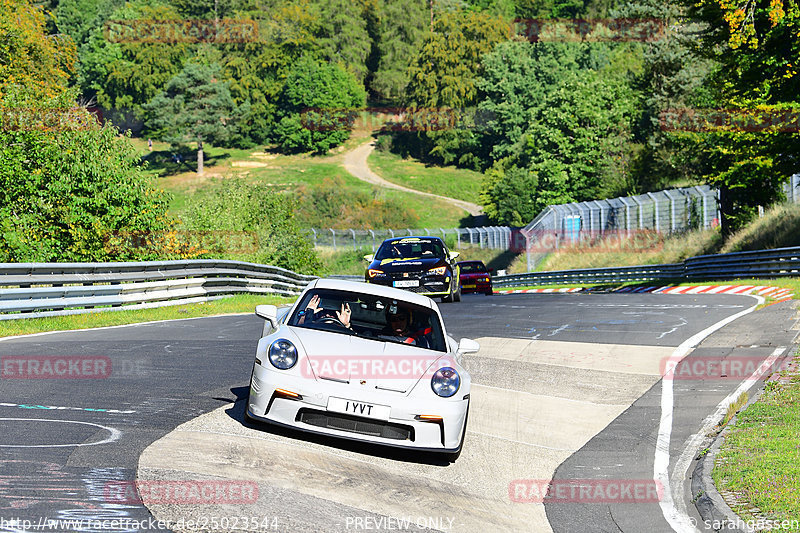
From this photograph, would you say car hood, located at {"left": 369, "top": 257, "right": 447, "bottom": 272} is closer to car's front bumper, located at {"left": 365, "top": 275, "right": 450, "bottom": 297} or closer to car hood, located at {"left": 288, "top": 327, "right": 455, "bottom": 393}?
car's front bumper, located at {"left": 365, "top": 275, "right": 450, "bottom": 297}

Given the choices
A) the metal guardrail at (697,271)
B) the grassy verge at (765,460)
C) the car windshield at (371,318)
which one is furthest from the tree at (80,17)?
the grassy verge at (765,460)

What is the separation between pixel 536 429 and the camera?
981 centimetres

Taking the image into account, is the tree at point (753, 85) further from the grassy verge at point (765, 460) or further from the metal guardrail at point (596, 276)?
the grassy verge at point (765, 460)

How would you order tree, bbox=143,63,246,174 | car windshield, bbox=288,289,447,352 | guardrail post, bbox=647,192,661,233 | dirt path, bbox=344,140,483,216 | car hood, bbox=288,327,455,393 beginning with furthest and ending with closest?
A: tree, bbox=143,63,246,174 < dirt path, bbox=344,140,483,216 < guardrail post, bbox=647,192,661,233 < car windshield, bbox=288,289,447,352 < car hood, bbox=288,327,455,393

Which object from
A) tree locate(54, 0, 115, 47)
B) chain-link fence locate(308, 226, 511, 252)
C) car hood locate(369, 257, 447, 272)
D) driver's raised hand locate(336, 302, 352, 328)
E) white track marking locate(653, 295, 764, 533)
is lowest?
chain-link fence locate(308, 226, 511, 252)

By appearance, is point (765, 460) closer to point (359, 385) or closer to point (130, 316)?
point (359, 385)

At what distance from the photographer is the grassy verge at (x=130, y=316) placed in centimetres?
1628

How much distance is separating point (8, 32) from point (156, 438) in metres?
41.1

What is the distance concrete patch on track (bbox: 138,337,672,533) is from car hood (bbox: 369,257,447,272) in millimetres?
9964

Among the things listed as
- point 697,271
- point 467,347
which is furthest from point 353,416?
point 697,271

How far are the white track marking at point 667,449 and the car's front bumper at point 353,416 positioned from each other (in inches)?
69.9

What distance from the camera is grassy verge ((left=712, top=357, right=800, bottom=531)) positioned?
6562mm

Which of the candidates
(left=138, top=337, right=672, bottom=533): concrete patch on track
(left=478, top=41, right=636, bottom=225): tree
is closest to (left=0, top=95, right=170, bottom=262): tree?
(left=138, top=337, right=672, bottom=533): concrete patch on track

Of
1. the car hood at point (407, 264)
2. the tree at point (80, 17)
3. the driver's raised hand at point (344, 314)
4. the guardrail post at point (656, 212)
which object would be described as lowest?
the guardrail post at point (656, 212)
